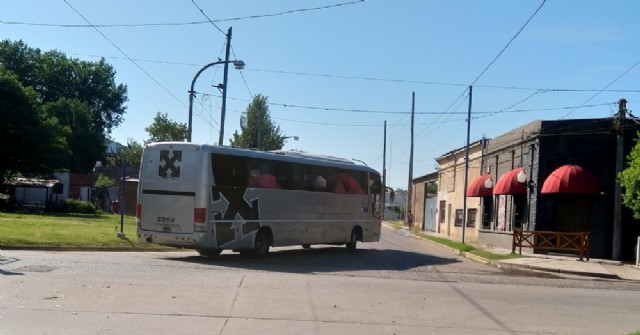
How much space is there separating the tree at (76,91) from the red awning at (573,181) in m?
57.0

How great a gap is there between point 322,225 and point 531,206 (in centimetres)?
995

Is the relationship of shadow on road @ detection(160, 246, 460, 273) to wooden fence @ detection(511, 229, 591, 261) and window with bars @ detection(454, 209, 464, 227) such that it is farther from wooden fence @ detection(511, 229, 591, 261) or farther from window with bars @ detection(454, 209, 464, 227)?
window with bars @ detection(454, 209, 464, 227)

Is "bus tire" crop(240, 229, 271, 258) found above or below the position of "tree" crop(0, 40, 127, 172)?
below

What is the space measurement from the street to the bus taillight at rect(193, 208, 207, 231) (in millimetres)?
A: 1011

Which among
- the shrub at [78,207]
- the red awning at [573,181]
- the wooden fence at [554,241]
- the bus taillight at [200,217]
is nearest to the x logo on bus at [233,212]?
the bus taillight at [200,217]

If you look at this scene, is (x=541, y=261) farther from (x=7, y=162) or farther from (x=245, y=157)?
(x=7, y=162)

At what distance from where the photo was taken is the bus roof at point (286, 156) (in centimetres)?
1875

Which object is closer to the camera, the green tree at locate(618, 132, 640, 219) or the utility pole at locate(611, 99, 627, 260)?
the green tree at locate(618, 132, 640, 219)

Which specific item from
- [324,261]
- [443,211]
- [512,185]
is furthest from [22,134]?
[512,185]

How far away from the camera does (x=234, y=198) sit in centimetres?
1930

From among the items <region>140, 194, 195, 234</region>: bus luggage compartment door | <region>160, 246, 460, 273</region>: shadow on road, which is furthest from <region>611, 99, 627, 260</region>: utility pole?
<region>140, 194, 195, 234</region>: bus luggage compartment door

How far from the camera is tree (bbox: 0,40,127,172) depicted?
2936 inches

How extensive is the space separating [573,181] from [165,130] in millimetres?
39121

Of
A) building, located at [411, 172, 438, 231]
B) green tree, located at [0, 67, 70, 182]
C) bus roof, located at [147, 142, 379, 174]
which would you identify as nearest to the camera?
bus roof, located at [147, 142, 379, 174]
